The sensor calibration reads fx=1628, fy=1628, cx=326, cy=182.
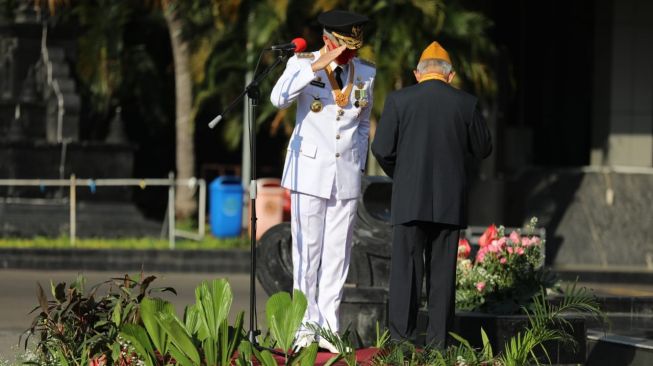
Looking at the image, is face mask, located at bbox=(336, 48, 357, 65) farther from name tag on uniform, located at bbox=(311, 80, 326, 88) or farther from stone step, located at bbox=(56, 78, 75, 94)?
stone step, located at bbox=(56, 78, 75, 94)

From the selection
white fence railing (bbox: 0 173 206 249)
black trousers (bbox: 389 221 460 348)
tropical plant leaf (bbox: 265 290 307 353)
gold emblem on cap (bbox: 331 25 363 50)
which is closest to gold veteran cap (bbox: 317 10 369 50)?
gold emblem on cap (bbox: 331 25 363 50)

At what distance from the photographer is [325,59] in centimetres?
887

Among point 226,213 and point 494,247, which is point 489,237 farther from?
point 226,213

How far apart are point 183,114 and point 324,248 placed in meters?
16.7

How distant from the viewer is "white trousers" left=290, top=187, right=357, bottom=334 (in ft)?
30.1

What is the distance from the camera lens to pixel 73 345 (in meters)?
→ 8.19

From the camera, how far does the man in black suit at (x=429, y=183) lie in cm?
877

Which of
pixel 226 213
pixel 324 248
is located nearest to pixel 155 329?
pixel 324 248

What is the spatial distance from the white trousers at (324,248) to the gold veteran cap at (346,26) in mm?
872

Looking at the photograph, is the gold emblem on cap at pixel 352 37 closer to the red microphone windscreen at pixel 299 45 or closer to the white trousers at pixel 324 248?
the red microphone windscreen at pixel 299 45

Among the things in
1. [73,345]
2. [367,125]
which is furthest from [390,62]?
[73,345]

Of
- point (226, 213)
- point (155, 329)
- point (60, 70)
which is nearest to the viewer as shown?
point (155, 329)

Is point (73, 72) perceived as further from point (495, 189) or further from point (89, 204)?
point (495, 189)

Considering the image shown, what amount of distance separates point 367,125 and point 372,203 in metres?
3.99
